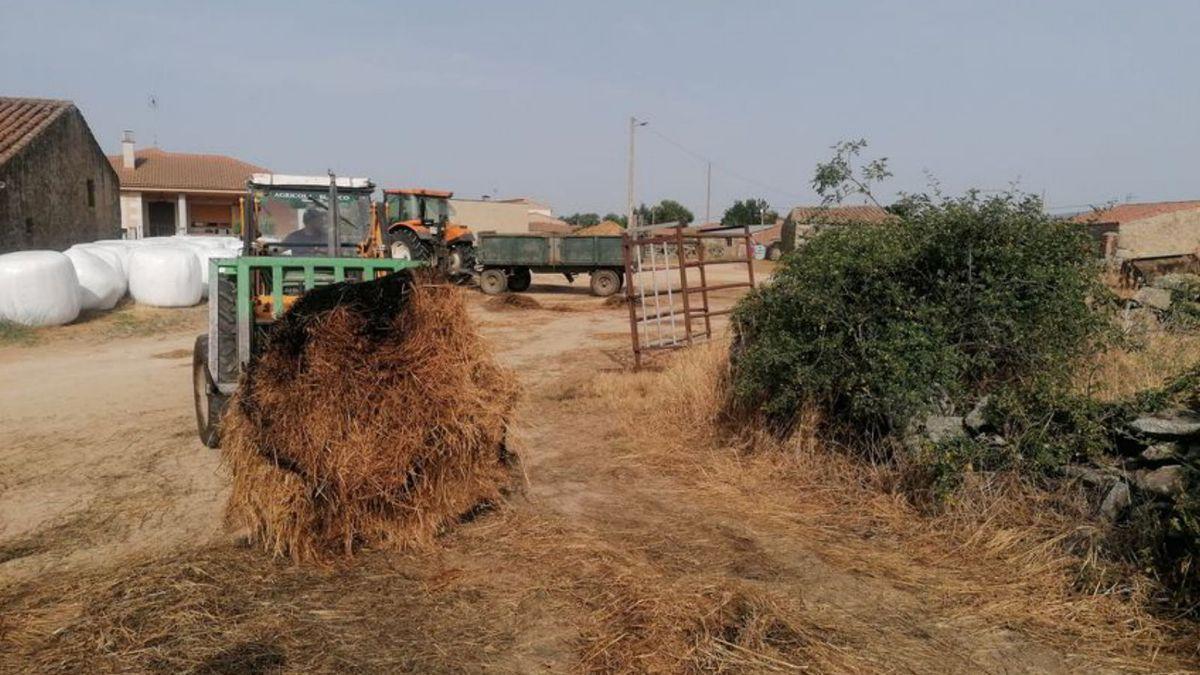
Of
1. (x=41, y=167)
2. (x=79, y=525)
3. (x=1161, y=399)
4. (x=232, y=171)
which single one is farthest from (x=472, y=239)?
(x=232, y=171)

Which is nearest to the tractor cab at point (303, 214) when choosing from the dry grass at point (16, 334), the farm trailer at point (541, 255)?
the dry grass at point (16, 334)

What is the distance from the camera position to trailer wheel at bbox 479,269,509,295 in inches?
869

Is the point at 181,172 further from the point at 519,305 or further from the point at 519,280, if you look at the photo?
the point at 519,305

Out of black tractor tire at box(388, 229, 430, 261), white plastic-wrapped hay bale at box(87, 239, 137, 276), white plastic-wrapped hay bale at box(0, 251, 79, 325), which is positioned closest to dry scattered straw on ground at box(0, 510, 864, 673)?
white plastic-wrapped hay bale at box(0, 251, 79, 325)

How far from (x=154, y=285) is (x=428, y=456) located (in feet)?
46.9

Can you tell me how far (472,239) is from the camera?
22.5 m

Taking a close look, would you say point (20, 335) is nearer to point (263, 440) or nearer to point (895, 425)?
point (263, 440)

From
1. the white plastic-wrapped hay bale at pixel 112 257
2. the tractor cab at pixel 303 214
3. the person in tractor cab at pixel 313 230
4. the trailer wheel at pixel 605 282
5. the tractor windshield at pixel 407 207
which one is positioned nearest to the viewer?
the tractor cab at pixel 303 214

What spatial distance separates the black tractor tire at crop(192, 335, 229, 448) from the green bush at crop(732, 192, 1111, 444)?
4075 mm

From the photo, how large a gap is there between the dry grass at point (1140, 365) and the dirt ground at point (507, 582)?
1.76 meters

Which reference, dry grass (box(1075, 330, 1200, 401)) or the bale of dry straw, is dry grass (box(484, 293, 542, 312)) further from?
the bale of dry straw

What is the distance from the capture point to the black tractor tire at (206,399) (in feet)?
20.8

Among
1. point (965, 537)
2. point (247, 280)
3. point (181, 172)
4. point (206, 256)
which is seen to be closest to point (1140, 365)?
point (965, 537)

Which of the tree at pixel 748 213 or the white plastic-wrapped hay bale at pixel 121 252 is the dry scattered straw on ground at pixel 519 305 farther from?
the tree at pixel 748 213
